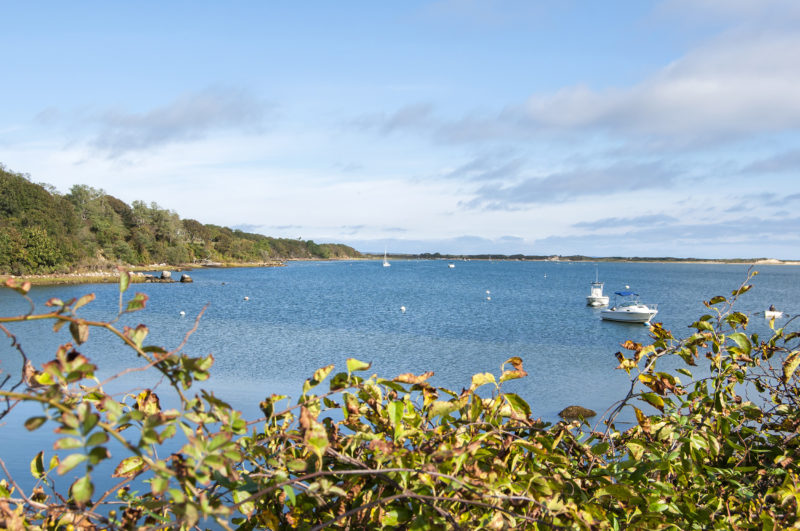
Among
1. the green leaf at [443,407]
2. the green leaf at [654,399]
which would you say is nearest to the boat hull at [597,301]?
the green leaf at [654,399]

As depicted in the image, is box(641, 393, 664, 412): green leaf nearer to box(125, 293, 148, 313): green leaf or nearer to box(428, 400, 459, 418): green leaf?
box(428, 400, 459, 418): green leaf

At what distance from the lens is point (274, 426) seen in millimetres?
1695

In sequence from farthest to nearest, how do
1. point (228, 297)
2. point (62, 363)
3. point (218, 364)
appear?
point (228, 297) < point (218, 364) < point (62, 363)

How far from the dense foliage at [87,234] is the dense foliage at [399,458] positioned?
223 ft

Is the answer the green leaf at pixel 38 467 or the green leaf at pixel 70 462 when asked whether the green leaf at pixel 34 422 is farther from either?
the green leaf at pixel 38 467

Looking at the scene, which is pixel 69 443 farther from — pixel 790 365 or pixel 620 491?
pixel 790 365

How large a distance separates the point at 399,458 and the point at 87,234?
90343 mm

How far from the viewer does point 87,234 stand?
8038 cm

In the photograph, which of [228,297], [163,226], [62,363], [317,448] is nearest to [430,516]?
[317,448]

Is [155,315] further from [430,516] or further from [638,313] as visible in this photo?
[430,516]

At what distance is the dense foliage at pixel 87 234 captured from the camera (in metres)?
61.6

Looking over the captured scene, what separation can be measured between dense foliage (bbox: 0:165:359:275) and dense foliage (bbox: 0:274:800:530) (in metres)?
67.9

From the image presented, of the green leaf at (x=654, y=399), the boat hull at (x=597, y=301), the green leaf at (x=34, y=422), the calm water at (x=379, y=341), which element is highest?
the green leaf at (x=34, y=422)

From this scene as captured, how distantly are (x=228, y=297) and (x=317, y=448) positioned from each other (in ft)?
183
